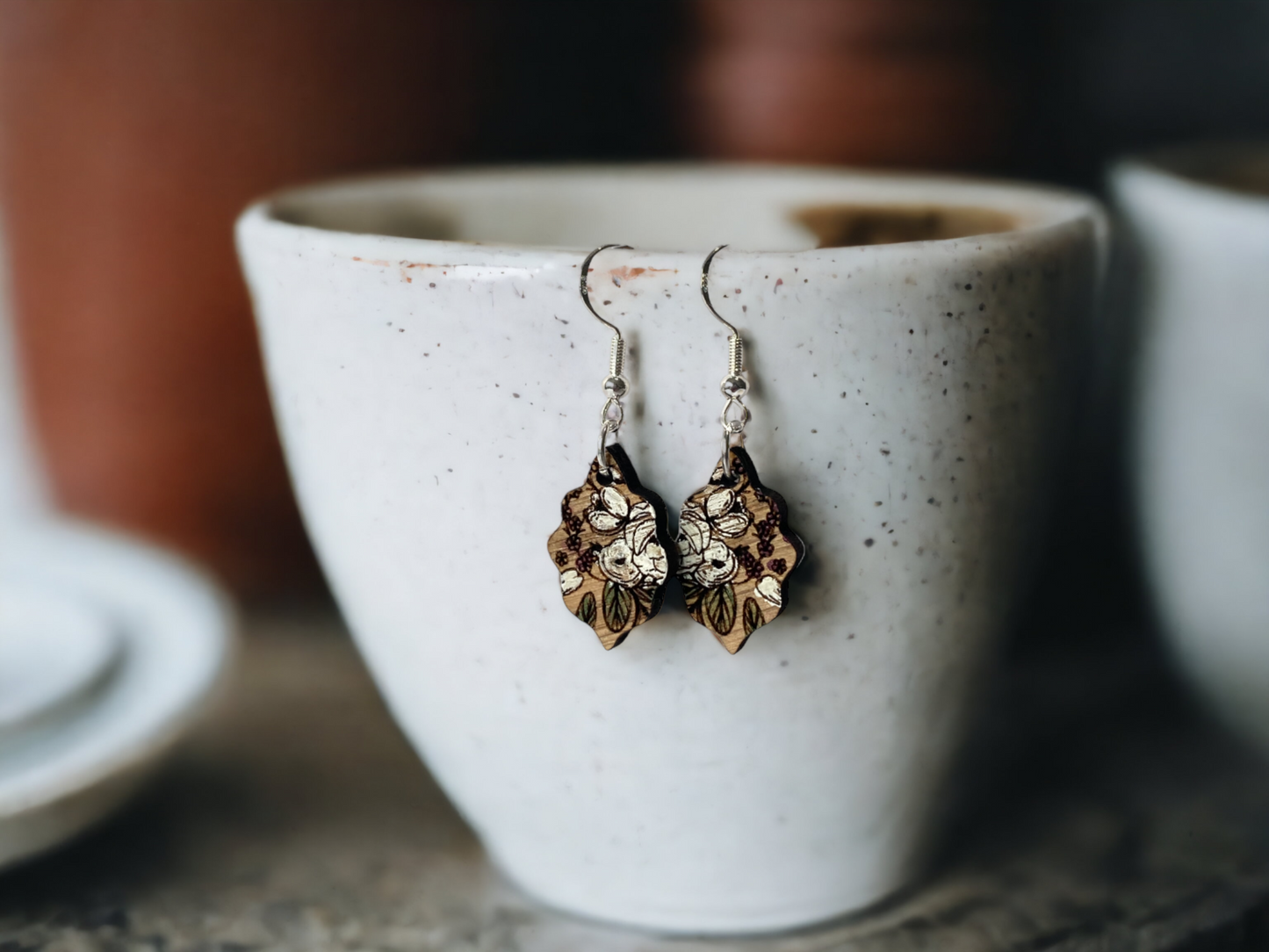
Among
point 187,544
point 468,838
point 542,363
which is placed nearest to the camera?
point 542,363

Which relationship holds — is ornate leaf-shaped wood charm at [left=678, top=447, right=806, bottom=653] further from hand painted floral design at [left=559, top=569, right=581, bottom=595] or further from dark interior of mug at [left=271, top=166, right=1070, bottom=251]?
dark interior of mug at [left=271, top=166, right=1070, bottom=251]

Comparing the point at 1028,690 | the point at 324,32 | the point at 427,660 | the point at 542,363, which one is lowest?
the point at 1028,690

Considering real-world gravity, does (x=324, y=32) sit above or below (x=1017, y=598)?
above

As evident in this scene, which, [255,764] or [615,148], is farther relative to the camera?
[615,148]

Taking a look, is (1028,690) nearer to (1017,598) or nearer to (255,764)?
(1017,598)

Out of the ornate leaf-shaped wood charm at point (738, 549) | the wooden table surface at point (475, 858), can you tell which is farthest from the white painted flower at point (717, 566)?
the wooden table surface at point (475, 858)

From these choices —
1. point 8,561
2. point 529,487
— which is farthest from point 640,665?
point 8,561
